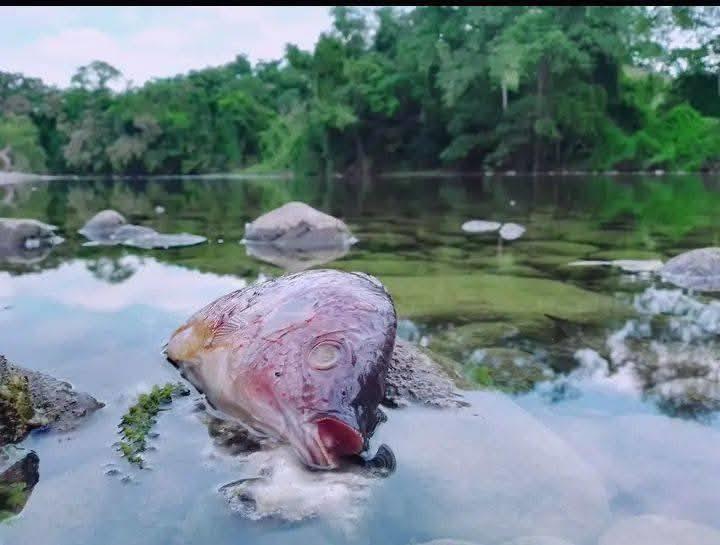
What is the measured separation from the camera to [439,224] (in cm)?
925

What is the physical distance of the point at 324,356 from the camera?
2422 mm

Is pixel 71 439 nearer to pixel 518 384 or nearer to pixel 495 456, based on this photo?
pixel 495 456

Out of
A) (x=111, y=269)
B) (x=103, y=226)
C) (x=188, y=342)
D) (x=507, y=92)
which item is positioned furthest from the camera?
(x=507, y=92)

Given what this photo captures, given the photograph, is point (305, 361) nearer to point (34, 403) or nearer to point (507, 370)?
point (34, 403)

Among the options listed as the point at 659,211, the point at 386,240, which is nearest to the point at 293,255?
the point at 386,240

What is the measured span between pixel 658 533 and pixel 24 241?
23.3 ft

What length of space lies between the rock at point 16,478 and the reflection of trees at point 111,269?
3215 mm

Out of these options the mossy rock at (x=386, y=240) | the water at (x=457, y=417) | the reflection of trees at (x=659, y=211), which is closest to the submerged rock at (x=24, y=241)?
the water at (x=457, y=417)

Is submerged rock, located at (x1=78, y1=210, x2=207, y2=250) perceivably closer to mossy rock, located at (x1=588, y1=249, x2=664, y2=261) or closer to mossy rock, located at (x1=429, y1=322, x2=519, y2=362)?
mossy rock, located at (x1=588, y1=249, x2=664, y2=261)

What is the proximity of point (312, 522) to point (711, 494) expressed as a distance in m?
1.17

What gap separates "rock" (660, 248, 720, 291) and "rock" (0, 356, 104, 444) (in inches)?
152

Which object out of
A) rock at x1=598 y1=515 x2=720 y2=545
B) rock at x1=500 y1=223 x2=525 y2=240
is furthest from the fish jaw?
rock at x1=500 y1=223 x2=525 y2=240

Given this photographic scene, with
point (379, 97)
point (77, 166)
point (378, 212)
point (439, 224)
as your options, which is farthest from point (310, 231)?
point (77, 166)

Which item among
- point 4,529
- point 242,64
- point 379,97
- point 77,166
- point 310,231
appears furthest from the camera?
point 242,64
